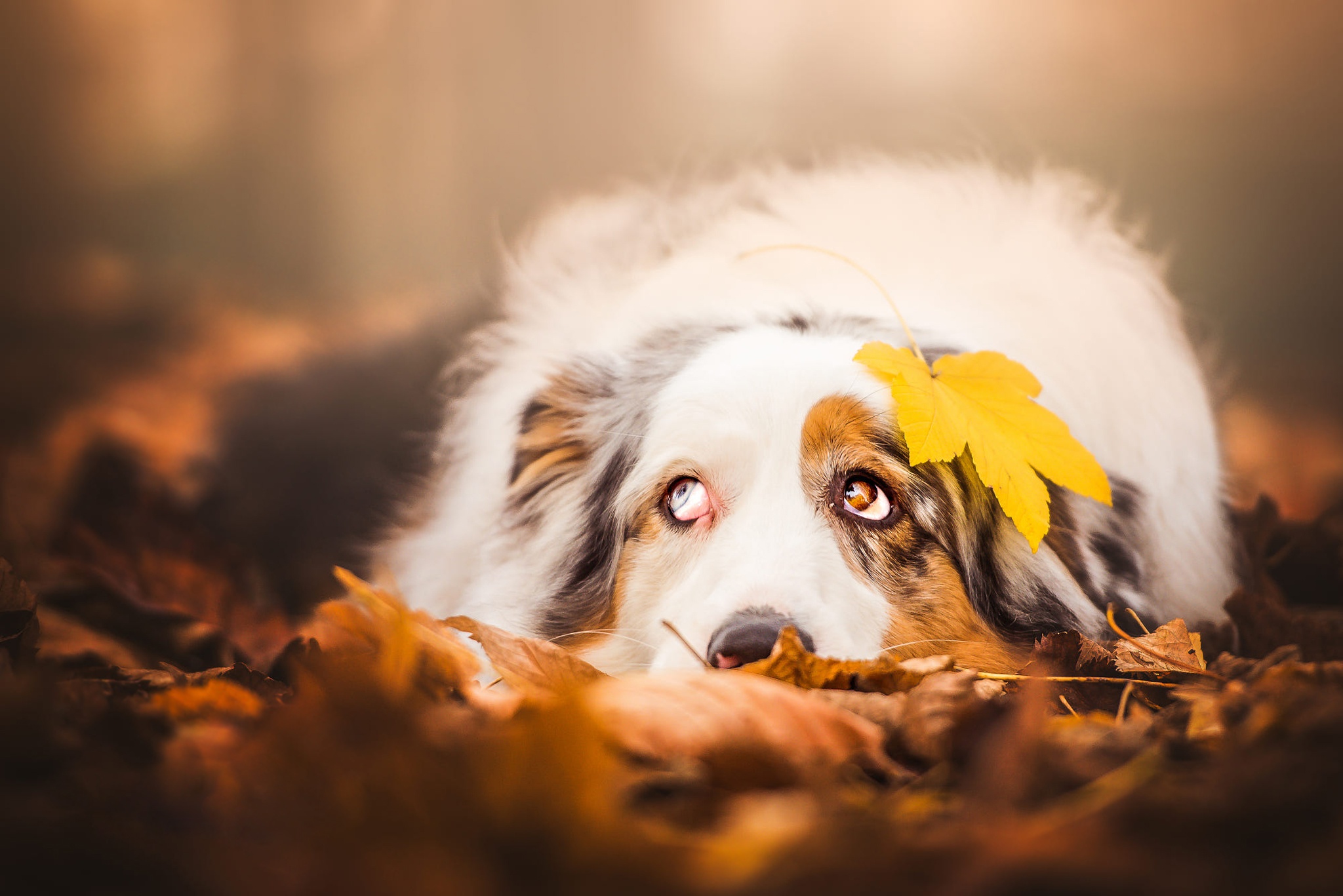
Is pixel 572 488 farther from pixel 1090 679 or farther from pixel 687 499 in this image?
pixel 1090 679

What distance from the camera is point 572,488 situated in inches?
78.5

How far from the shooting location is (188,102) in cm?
233

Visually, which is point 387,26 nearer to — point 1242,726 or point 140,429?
point 140,429

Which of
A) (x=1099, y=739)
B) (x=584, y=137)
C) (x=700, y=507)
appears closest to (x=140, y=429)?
A: (x=584, y=137)

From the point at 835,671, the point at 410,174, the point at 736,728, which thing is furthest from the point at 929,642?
the point at 410,174

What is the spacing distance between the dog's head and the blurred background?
93 cm

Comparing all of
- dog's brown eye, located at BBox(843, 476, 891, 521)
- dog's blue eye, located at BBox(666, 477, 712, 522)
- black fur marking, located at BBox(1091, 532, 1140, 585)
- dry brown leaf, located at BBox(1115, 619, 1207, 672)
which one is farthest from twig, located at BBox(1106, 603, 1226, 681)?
dog's blue eye, located at BBox(666, 477, 712, 522)

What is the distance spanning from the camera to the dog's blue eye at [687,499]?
1603 millimetres

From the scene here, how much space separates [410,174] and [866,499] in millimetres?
1698

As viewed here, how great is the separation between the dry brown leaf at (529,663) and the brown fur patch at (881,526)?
0.61 metres

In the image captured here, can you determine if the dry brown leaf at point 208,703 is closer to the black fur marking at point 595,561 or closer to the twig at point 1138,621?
the black fur marking at point 595,561

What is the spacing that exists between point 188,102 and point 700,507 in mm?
1888

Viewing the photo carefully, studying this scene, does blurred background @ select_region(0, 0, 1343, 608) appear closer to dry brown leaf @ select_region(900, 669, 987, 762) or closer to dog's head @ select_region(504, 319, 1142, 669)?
dog's head @ select_region(504, 319, 1142, 669)

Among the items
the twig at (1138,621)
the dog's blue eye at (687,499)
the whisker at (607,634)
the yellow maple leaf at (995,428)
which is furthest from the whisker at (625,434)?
the twig at (1138,621)
